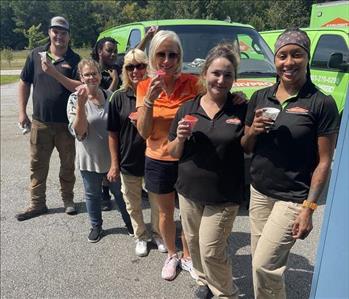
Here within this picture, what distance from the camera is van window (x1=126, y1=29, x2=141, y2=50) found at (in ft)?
19.1

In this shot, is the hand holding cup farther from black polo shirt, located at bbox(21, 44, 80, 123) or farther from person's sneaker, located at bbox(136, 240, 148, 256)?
black polo shirt, located at bbox(21, 44, 80, 123)

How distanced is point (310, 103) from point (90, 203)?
9.05ft

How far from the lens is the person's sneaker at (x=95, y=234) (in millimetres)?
4234

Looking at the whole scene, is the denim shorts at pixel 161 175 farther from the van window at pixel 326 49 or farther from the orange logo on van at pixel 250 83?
the van window at pixel 326 49

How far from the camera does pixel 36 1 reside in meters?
82.9

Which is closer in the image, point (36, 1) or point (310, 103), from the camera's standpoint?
point (310, 103)

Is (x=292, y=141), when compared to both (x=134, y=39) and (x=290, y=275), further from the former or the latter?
(x=134, y=39)

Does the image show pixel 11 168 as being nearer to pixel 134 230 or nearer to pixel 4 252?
pixel 4 252

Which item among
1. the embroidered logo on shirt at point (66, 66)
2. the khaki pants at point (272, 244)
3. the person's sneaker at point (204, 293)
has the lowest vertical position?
the person's sneaker at point (204, 293)

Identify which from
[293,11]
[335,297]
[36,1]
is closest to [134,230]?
[335,297]

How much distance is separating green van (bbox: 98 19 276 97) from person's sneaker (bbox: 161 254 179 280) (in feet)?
7.83

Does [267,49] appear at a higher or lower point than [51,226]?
higher

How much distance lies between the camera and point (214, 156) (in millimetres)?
2609

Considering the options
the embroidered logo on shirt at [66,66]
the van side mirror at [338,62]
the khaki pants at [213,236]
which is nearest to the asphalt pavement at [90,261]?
the khaki pants at [213,236]
